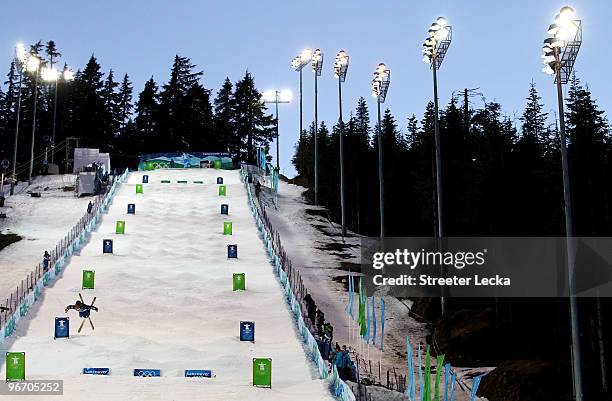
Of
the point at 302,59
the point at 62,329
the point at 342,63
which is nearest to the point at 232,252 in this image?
the point at 62,329

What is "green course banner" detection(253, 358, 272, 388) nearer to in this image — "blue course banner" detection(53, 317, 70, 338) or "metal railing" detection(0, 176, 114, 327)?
"blue course banner" detection(53, 317, 70, 338)

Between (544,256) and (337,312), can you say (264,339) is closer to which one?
(337,312)

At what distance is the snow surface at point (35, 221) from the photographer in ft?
103

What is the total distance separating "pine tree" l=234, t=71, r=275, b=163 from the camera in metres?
87.9

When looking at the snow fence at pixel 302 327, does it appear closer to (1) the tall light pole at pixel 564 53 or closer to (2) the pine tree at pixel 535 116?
(1) the tall light pole at pixel 564 53

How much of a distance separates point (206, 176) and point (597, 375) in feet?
121

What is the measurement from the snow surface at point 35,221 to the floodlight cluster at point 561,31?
73.8 feet

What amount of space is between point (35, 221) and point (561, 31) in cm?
3519

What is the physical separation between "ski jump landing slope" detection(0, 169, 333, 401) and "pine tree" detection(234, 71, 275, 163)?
49.7 meters

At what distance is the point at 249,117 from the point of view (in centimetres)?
8825

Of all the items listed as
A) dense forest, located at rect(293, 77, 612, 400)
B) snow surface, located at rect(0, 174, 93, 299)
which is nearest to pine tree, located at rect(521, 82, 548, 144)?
dense forest, located at rect(293, 77, 612, 400)

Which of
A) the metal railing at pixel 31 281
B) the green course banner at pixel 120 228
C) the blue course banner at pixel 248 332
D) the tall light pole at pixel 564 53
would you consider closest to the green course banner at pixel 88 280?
the metal railing at pixel 31 281

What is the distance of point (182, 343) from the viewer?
19969mm

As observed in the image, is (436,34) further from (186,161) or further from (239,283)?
(186,161)
